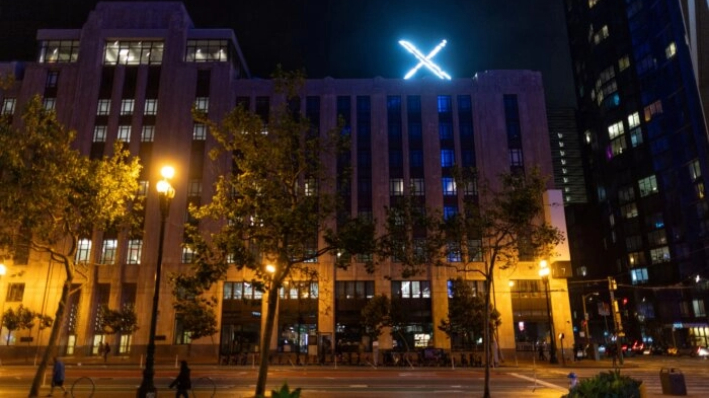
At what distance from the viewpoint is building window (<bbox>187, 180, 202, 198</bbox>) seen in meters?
57.0

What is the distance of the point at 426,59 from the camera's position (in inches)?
2739

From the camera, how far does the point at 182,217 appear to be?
183 ft

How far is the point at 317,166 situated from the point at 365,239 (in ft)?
12.4

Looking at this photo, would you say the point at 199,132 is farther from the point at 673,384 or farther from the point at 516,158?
the point at 673,384

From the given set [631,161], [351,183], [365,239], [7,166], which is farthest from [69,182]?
[631,161]

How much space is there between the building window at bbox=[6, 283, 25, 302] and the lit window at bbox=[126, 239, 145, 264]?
37.8 feet

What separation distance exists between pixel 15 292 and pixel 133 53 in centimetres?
3211

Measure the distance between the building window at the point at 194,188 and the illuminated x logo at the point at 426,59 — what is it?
32.1 m

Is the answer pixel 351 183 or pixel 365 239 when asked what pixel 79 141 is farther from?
pixel 365 239

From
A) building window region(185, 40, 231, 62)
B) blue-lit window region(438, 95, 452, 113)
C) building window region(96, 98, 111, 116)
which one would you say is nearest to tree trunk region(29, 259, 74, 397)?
building window region(96, 98, 111, 116)

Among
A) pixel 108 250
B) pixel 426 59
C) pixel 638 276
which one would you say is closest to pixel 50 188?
pixel 108 250

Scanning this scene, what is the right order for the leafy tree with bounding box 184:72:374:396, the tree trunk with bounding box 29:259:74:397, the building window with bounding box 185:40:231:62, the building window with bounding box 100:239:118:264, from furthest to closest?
the building window with bounding box 185:40:231:62
the building window with bounding box 100:239:118:264
the tree trunk with bounding box 29:259:74:397
the leafy tree with bounding box 184:72:374:396

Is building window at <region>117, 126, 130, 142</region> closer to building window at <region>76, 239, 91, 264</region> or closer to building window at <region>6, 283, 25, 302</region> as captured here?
building window at <region>76, 239, 91, 264</region>

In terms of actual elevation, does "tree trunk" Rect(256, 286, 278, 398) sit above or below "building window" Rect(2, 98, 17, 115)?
below
